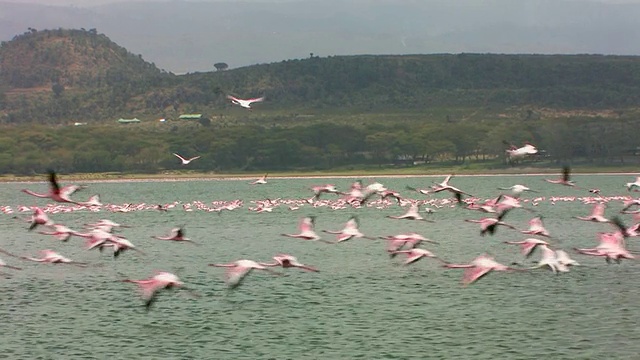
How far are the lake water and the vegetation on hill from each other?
7129cm

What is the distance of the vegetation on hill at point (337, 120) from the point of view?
121 meters

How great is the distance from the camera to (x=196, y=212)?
65125 mm

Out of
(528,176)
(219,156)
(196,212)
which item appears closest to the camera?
(196,212)

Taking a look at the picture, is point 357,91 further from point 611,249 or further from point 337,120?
point 611,249

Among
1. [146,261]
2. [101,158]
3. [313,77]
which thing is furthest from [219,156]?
[146,261]

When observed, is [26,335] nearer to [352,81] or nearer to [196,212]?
[196,212]

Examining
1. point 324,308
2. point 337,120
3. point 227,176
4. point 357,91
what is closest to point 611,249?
point 324,308

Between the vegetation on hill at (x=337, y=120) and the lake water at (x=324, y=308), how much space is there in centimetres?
7129

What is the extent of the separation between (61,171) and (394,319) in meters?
94.7

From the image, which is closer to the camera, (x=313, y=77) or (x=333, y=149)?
(x=333, y=149)

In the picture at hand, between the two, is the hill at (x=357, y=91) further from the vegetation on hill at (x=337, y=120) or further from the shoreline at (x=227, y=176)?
the shoreline at (x=227, y=176)

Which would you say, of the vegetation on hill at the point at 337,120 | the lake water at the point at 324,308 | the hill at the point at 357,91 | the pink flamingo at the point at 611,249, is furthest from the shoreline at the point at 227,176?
the pink flamingo at the point at 611,249

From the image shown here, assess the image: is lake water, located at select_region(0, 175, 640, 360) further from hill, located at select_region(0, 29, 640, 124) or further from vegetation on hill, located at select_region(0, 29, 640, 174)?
hill, located at select_region(0, 29, 640, 124)

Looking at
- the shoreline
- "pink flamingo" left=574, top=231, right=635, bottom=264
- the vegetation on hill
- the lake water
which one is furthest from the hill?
"pink flamingo" left=574, top=231, right=635, bottom=264
